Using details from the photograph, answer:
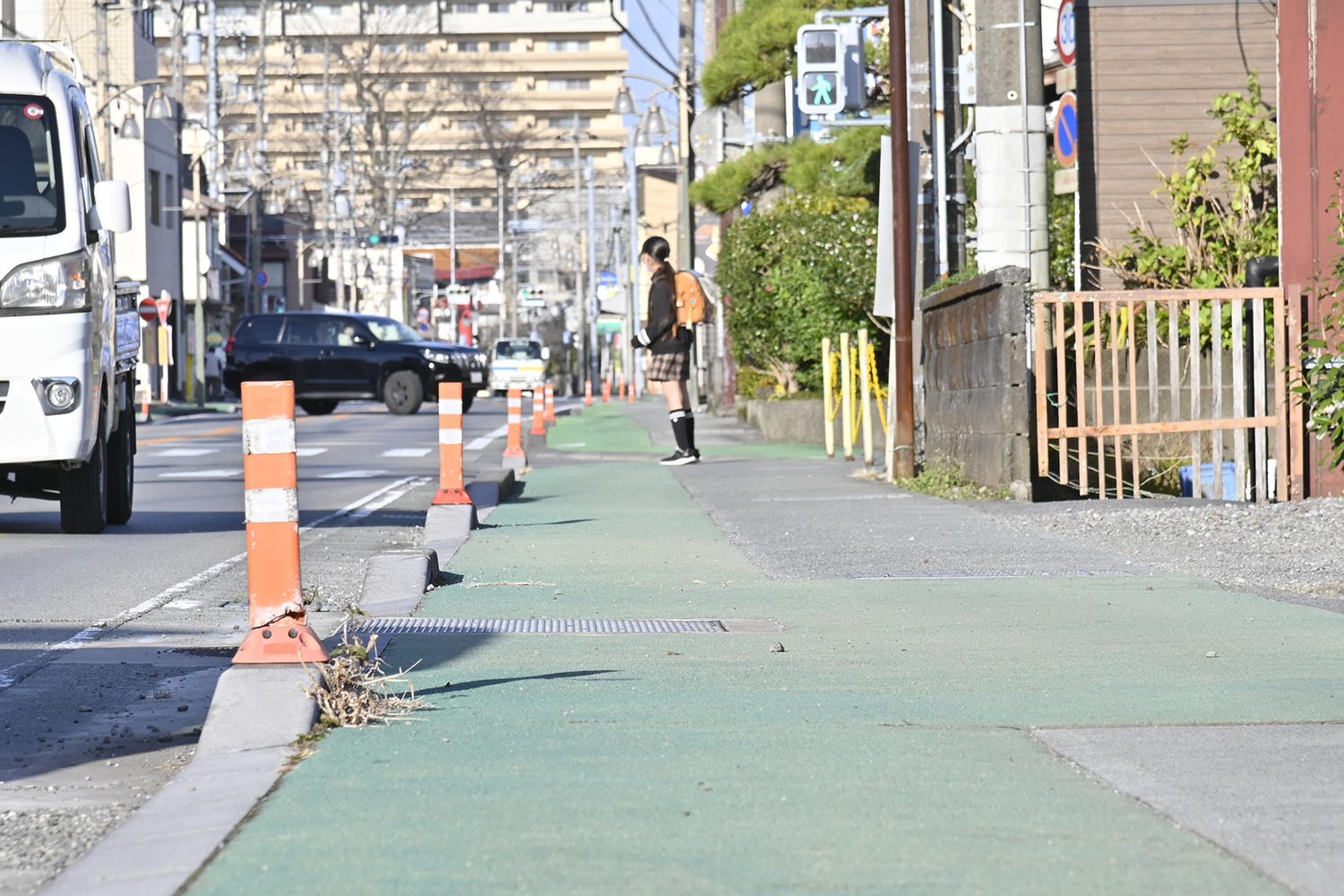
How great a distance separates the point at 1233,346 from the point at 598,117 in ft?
413

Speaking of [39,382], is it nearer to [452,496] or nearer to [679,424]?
[452,496]

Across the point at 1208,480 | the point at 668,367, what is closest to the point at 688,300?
the point at 668,367

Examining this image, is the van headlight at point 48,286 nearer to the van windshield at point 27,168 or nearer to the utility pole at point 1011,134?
the van windshield at point 27,168

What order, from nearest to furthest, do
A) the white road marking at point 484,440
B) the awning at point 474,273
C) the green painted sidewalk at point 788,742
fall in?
the green painted sidewalk at point 788,742 → the white road marking at point 484,440 → the awning at point 474,273

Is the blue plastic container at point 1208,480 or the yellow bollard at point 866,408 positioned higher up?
the yellow bollard at point 866,408

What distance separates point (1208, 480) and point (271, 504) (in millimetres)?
9246

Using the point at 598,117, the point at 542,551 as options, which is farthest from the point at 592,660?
the point at 598,117

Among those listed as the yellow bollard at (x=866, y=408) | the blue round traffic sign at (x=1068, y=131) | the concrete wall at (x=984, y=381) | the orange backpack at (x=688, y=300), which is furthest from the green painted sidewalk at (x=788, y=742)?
the orange backpack at (x=688, y=300)

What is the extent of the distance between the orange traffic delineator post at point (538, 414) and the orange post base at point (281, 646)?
19.9 m

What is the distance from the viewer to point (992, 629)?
301 inches

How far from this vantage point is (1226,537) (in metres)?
10.9

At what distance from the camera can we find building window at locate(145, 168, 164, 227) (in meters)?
64.4

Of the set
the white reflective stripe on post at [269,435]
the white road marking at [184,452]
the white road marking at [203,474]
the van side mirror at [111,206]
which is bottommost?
the white road marking at [203,474]

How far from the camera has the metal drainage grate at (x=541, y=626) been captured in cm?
770
